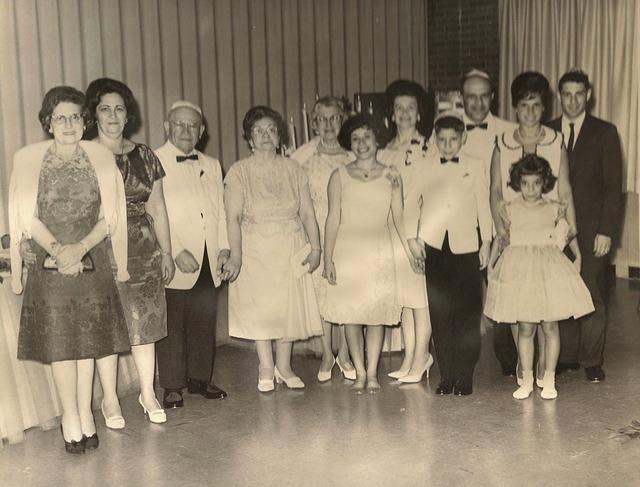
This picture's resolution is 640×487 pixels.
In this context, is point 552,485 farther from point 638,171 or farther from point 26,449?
point 638,171

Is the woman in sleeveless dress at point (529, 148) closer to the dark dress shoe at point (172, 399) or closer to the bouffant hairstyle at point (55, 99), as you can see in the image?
the dark dress shoe at point (172, 399)

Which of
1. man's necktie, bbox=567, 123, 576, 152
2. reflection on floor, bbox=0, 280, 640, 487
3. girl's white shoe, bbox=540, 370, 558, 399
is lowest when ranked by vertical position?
reflection on floor, bbox=0, 280, 640, 487

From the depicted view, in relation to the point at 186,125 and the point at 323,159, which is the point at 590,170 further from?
the point at 186,125

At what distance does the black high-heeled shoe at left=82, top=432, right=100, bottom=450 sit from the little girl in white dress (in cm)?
189

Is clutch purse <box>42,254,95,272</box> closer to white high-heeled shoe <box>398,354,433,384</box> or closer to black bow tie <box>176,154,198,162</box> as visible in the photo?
black bow tie <box>176,154,198,162</box>

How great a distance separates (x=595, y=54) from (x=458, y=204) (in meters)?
3.89

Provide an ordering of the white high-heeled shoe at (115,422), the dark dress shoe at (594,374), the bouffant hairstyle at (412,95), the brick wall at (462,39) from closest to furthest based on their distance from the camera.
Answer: the white high-heeled shoe at (115,422) → the bouffant hairstyle at (412,95) → the dark dress shoe at (594,374) → the brick wall at (462,39)

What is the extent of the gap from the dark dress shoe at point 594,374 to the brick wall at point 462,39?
398 centimetres

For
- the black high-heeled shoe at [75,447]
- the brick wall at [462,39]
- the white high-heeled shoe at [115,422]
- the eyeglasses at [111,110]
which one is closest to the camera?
the black high-heeled shoe at [75,447]

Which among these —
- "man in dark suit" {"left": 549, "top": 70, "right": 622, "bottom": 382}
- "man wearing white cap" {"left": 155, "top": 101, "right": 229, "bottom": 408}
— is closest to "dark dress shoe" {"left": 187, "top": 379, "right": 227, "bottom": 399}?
"man wearing white cap" {"left": 155, "top": 101, "right": 229, "bottom": 408}

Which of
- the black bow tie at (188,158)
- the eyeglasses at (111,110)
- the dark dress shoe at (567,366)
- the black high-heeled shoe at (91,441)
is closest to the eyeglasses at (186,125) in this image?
the black bow tie at (188,158)

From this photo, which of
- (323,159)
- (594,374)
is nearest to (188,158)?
(323,159)

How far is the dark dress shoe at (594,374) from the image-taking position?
4652 mm

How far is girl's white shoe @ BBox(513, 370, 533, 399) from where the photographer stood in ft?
14.3
